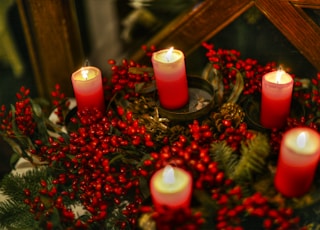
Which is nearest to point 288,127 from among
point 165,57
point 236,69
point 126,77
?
point 236,69

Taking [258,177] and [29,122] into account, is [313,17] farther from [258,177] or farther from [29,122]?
Answer: [29,122]

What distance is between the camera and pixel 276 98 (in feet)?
3.09

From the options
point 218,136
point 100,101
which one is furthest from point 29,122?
point 218,136

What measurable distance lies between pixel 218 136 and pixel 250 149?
161mm

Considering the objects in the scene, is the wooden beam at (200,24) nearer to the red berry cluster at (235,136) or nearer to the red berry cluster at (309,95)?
the red berry cluster at (309,95)

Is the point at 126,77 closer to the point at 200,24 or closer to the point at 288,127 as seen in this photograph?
the point at 200,24

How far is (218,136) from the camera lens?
3.21 ft

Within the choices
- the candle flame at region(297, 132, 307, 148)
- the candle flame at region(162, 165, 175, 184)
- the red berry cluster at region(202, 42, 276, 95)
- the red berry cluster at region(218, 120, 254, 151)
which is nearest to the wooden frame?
the red berry cluster at region(202, 42, 276, 95)

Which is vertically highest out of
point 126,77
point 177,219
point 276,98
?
point 126,77

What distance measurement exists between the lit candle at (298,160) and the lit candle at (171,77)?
316 millimetres

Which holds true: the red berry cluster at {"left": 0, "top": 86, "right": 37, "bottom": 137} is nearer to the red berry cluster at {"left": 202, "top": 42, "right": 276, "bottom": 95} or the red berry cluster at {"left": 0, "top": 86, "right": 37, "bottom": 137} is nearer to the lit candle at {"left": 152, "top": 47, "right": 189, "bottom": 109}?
the lit candle at {"left": 152, "top": 47, "right": 189, "bottom": 109}

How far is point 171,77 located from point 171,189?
318 millimetres

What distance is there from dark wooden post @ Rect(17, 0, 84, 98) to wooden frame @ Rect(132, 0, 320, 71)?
0.27 m

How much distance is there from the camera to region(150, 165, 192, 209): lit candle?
75cm
